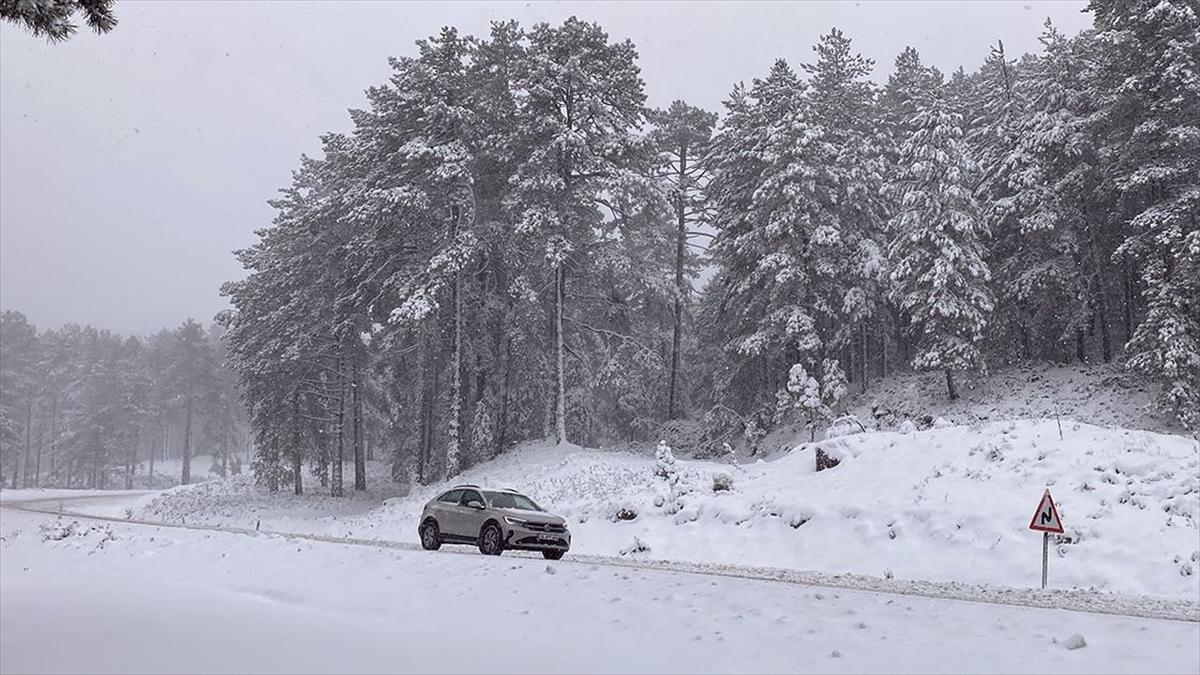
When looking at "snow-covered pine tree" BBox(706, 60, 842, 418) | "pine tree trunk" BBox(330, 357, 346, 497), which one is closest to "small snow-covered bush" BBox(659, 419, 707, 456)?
"snow-covered pine tree" BBox(706, 60, 842, 418)

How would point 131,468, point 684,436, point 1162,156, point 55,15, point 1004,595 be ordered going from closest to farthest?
point 55,15, point 1004,595, point 1162,156, point 684,436, point 131,468

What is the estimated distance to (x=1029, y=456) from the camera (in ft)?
62.3

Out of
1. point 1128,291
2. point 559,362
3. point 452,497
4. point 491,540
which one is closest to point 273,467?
point 559,362

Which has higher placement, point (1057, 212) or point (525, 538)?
point (1057, 212)

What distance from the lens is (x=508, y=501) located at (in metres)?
18.7

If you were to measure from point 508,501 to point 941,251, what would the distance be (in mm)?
22694

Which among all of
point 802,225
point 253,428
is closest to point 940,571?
point 802,225

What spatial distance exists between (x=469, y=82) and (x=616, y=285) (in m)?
11.5

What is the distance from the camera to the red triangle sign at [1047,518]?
13.6 m

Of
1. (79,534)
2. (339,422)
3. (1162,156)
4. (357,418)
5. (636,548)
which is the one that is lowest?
(636,548)

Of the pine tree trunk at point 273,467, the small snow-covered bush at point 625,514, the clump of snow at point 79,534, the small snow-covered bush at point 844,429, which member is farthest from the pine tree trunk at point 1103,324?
the pine tree trunk at point 273,467

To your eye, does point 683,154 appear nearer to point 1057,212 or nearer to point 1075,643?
point 1057,212

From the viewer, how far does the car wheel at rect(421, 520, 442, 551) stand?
19.3 m

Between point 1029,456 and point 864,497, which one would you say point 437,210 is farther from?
point 1029,456
